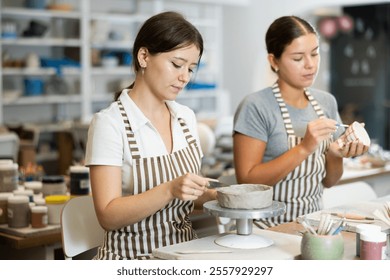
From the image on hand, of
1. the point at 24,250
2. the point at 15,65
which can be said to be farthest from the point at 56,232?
the point at 15,65

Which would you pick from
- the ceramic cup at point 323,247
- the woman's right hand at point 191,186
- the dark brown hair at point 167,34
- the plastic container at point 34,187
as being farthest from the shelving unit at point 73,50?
the ceramic cup at point 323,247

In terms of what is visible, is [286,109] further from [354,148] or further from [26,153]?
[26,153]

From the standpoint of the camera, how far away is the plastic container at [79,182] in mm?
3191

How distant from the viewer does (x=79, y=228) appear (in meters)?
2.26

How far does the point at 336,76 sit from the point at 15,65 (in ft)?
15.8

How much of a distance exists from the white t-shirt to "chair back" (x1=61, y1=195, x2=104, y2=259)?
278 mm

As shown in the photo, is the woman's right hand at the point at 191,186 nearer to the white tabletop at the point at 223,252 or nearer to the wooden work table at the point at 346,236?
the white tabletop at the point at 223,252

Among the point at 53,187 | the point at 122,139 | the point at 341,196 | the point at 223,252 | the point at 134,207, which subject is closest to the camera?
the point at 223,252

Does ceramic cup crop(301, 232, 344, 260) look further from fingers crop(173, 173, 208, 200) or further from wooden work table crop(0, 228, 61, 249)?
wooden work table crop(0, 228, 61, 249)

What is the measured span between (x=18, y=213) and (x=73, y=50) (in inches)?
223

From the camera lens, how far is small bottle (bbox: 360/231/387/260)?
1611 millimetres

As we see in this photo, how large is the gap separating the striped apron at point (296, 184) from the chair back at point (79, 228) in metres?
0.65

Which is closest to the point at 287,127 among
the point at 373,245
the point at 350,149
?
the point at 350,149

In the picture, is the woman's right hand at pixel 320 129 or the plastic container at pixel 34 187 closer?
the woman's right hand at pixel 320 129
